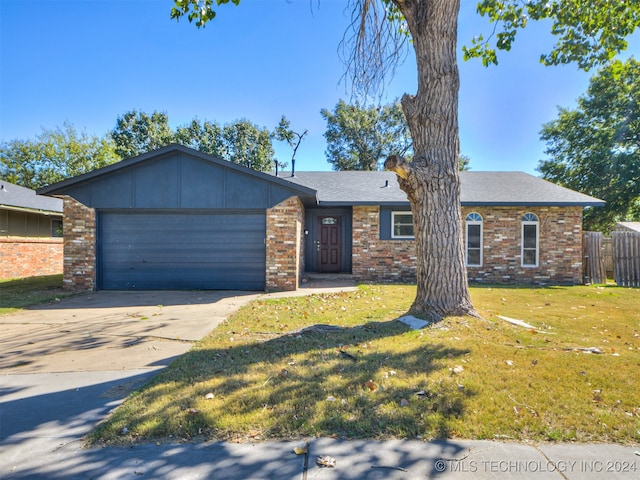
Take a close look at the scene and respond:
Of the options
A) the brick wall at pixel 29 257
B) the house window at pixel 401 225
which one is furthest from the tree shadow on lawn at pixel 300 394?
the brick wall at pixel 29 257

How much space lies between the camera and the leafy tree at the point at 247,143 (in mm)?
30266

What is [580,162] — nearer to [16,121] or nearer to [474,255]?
[474,255]

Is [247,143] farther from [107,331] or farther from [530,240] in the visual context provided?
[107,331]

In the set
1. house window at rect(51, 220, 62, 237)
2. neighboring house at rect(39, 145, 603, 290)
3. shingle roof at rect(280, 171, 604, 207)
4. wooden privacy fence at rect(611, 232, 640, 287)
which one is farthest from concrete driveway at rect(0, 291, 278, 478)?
house window at rect(51, 220, 62, 237)

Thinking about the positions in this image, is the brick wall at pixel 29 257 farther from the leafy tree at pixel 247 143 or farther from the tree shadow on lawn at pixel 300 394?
the leafy tree at pixel 247 143

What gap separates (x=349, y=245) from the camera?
13.8 metres

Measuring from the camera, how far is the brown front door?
543 inches

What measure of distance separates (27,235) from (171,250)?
39.3 feet

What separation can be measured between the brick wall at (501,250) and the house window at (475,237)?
163 mm

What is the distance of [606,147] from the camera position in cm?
2061

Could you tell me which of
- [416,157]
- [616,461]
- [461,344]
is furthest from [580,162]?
[616,461]

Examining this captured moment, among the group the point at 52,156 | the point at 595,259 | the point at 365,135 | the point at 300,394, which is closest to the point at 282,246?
the point at 300,394

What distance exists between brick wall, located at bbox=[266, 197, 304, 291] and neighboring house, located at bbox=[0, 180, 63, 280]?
38.7ft

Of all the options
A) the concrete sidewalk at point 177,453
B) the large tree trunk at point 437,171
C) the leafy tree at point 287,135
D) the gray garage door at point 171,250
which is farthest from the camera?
the leafy tree at point 287,135
